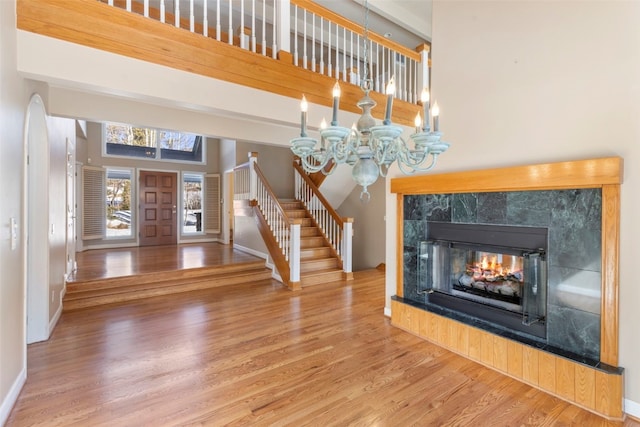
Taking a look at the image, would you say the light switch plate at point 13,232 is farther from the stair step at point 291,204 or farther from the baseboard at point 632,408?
the stair step at point 291,204

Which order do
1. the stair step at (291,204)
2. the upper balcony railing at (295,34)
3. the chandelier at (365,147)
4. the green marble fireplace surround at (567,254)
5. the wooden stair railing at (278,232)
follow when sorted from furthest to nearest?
1. the stair step at (291,204)
2. the wooden stair railing at (278,232)
3. the upper balcony railing at (295,34)
4. the green marble fireplace surround at (567,254)
5. the chandelier at (365,147)

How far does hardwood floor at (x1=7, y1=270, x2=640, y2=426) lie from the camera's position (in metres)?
2.00

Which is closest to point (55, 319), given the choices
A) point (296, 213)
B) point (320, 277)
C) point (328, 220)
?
point (320, 277)

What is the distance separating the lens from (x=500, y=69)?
273 cm

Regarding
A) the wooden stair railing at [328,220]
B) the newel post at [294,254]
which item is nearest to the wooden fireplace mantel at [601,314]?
the newel post at [294,254]

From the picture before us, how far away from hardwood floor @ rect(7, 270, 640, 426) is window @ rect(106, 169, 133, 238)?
15.5ft

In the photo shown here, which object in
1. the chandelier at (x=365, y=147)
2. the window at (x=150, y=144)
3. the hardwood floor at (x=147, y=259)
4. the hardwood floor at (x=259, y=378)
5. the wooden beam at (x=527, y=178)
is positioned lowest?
the hardwood floor at (x=259, y=378)

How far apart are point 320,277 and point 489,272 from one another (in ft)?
9.67

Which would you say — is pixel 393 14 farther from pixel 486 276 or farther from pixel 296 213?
pixel 486 276

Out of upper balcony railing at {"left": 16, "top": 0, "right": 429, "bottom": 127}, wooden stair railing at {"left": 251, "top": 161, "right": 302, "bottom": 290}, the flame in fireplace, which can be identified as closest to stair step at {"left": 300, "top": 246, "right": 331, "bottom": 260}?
wooden stair railing at {"left": 251, "top": 161, "right": 302, "bottom": 290}

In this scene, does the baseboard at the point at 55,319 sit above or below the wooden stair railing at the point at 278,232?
below

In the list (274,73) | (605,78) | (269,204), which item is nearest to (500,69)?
(605,78)

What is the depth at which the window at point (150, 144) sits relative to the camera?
302 inches

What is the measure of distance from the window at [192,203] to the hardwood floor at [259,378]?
5.10 metres
